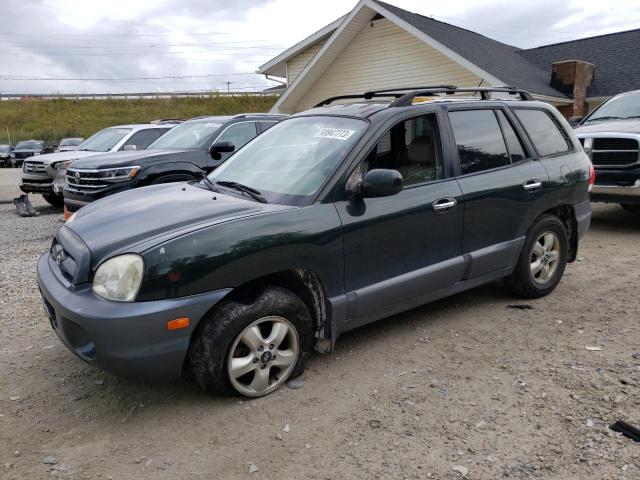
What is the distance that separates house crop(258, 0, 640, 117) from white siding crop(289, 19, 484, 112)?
0.09 ft

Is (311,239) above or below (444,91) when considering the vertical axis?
below

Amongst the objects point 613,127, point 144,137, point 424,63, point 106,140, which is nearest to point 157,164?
point 144,137

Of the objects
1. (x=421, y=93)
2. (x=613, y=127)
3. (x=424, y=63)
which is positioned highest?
(x=424, y=63)

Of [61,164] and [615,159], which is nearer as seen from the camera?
[615,159]

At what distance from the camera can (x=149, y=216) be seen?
3.32 meters

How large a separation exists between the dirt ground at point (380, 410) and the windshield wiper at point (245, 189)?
→ 1211 millimetres

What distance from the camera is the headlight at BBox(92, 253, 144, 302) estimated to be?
2.82m

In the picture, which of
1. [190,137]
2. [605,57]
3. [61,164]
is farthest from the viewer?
[605,57]

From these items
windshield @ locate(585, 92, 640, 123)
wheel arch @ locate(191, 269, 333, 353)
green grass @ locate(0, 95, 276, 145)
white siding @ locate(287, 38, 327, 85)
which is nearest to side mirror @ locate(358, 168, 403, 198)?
wheel arch @ locate(191, 269, 333, 353)

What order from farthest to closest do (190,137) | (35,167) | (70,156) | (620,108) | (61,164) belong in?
1. (35,167)
2. (70,156)
3. (61,164)
4. (620,108)
5. (190,137)

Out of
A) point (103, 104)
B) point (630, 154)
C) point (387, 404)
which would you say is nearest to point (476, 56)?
point (630, 154)

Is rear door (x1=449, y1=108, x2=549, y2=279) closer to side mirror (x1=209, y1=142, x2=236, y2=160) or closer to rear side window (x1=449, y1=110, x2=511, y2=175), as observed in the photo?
rear side window (x1=449, y1=110, x2=511, y2=175)

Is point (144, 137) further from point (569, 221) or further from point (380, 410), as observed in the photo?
point (380, 410)

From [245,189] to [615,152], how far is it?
6.00m
